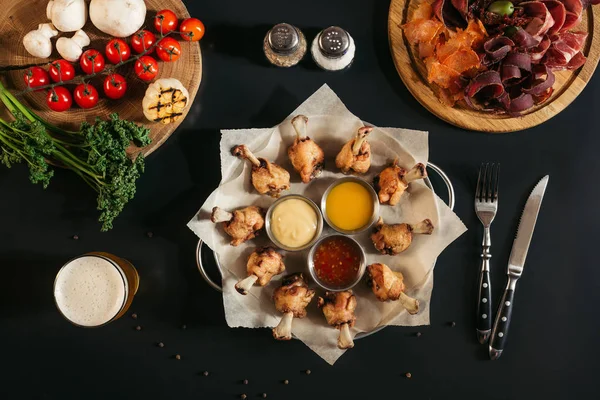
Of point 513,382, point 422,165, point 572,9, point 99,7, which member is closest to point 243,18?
point 99,7

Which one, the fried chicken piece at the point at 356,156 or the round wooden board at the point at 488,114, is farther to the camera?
the round wooden board at the point at 488,114

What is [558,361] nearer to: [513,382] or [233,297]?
[513,382]

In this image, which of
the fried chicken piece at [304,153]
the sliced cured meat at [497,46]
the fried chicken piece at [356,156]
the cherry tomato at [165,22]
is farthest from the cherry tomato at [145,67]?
the sliced cured meat at [497,46]

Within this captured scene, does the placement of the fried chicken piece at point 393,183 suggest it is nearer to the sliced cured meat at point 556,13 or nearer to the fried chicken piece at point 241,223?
the fried chicken piece at point 241,223

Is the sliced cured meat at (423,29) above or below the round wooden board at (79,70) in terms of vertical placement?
above

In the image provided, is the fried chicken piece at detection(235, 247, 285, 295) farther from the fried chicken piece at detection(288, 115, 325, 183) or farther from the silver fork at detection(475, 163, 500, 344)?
the silver fork at detection(475, 163, 500, 344)

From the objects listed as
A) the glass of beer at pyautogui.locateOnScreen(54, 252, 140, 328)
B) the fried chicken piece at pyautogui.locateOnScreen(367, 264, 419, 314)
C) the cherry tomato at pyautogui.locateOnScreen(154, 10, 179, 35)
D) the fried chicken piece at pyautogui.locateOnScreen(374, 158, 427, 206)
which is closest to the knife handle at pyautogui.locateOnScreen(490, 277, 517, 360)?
the fried chicken piece at pyautogui.locateOnScreen(367, 264, 419, 314)

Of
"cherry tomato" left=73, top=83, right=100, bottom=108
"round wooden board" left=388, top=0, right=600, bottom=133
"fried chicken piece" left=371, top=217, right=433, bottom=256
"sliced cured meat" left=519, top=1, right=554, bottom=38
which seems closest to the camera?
"sliced cured meat" left=519, top=1, right=554, bottom=38
